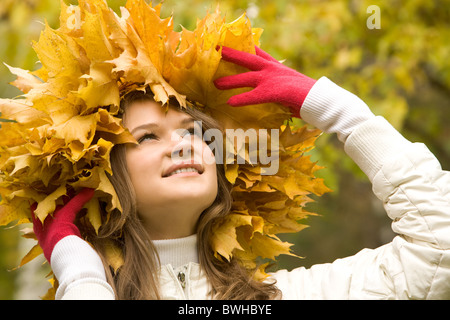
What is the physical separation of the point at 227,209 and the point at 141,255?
392 millimetres

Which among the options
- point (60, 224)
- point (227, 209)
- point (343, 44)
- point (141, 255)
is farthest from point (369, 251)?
point (343, 44)

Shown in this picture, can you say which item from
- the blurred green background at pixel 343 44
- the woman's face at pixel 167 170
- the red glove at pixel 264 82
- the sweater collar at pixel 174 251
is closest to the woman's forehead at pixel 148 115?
the woman's face at pixel 167 170

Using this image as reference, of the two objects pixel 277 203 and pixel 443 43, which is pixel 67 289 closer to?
pixel 277 203

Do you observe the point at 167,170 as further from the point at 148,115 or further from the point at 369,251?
the point at 369,251

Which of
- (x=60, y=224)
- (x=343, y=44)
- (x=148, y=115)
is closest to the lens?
(x=60, y=224)

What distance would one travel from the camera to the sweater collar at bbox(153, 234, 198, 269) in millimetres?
2322

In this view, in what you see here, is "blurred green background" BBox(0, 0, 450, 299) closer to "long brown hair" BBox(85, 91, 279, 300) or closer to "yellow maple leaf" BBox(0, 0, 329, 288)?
"yellow maple leaf" BBox(0, 0, 329, 288)

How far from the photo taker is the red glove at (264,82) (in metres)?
2.30

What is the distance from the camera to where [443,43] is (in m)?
5.24

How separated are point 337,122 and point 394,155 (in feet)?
0.80

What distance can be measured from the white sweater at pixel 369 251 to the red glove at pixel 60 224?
0.18ft

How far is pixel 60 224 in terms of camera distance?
219cm

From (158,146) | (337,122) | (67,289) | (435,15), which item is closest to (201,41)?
(158,146)

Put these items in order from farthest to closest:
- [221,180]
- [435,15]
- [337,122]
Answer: [435,15] < [221,180] < [337,122]
